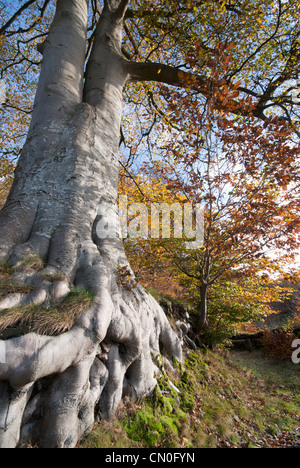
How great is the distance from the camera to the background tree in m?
1.74

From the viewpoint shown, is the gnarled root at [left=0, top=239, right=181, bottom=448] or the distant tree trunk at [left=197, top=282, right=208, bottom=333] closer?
the gnarled root at [left=0, top=239, right=181, bottom=448]

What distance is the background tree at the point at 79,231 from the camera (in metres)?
1.74

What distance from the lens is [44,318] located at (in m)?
1.77

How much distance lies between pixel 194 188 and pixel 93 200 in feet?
9.42

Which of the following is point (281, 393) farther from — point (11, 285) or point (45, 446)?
point (11, 285)

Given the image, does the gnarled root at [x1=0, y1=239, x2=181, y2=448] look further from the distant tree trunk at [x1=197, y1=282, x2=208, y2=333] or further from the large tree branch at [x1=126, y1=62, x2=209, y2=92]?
the large tree branch at [x1=126, y1=62, x2=209, y2=92]

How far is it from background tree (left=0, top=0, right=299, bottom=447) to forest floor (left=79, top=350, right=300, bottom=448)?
0.70ft

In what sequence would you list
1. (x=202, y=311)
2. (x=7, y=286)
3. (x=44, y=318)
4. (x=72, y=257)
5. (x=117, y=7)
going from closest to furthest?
1. (x=44, y=318)
2. (x=7, y=286)
3. (x=72, y=257)
4. (x=117, y=7)
5. (x=202, y=311)

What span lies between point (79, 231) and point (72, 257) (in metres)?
0.38

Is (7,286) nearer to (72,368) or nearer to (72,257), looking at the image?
(72,257)
